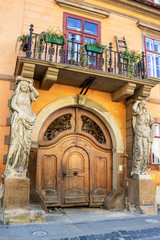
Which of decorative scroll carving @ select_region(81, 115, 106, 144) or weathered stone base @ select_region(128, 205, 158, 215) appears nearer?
weathered stone base @ select_region(128, 205, 158, 215)

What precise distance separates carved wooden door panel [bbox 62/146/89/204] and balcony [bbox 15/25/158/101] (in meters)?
2.01

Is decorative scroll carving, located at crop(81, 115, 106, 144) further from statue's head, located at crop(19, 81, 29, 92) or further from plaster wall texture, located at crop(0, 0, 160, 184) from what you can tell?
statue's head, located at crop(19, 81, 29, 92)

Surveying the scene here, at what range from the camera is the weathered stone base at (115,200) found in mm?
6828

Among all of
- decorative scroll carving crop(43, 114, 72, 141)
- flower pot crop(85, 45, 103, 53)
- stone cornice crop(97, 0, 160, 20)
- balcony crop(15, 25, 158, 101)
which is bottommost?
decorative scroll carving crop(43, 114, 72, 141)

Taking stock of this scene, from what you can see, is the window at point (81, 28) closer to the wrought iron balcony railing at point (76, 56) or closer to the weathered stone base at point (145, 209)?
the wrought iron balcony railing at point (76, 56)

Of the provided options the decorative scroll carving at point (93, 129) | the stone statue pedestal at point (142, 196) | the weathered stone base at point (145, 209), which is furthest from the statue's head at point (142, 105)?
the weathered stone base at point (145, 209)

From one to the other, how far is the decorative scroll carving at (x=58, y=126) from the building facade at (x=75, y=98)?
3 cm

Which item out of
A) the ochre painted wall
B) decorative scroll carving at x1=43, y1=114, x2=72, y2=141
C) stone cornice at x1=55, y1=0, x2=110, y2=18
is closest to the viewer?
the ochre painted wall

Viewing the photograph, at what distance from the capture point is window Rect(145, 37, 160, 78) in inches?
340

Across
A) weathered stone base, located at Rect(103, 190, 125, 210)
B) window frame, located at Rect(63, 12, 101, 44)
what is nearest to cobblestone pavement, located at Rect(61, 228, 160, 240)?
weathered stone base, located at Rect(103, 190, 125, 210)

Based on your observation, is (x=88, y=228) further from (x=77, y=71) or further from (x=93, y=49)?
(x=93, y=49)

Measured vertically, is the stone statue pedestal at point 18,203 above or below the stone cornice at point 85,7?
below

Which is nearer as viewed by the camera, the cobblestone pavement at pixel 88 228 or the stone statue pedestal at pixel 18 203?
the cobblestone pavement at pixel 88 228

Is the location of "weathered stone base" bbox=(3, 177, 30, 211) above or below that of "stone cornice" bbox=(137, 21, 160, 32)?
below
